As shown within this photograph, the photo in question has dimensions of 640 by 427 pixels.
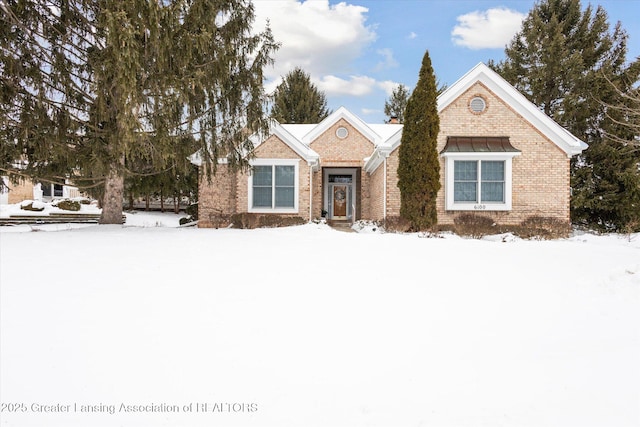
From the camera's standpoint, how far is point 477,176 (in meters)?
13.3

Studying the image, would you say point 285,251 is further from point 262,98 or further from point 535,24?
point 535,24

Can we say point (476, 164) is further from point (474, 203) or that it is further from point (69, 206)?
point (69, 206)

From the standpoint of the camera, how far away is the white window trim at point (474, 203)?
42.8 ft

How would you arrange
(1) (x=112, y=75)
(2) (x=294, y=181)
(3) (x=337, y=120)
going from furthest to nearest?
(3) (x=337, y=120)
(2) (x=294, y=181)
(1) (x=112, y=75)

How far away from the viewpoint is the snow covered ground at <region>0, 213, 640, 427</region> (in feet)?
8.70

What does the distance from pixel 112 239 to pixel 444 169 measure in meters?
10.8

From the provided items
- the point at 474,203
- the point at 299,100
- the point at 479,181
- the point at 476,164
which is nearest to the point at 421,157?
the point at 476,164

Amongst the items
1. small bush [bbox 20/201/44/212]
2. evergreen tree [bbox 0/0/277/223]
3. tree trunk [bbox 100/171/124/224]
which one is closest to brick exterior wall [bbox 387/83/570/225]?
evergreen tree [bbox 0/0/277/223]

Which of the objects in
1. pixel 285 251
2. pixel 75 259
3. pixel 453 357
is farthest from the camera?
pixel 285 251

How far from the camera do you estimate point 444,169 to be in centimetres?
1334

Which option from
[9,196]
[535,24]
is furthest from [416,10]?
[9,196]

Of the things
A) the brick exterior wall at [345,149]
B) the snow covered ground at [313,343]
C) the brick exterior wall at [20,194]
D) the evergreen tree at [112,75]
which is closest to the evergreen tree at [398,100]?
the brick exterior wall at [345,149]

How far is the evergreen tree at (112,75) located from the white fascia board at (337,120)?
8.10m

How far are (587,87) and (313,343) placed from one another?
21.6 m
